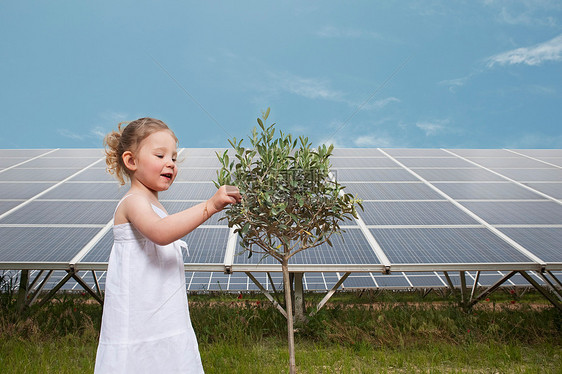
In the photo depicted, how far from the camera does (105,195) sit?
9367 millimetres

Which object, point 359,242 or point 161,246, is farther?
point 359,242

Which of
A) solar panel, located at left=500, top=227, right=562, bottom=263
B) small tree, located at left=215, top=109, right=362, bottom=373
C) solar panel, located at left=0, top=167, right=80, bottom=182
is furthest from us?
solar panel, located at left=0, top=167, right=80, bottom=182

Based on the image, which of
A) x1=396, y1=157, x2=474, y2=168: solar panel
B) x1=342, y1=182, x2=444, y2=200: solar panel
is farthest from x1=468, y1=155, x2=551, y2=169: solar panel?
x1=342, y1=182, x2=444, y2=200: solar panel

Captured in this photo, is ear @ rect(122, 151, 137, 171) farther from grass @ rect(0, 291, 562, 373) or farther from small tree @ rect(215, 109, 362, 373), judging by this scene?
grass @ rect(0, 291, 562, 373)

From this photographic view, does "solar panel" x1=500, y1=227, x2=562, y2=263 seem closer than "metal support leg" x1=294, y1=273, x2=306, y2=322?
Yes

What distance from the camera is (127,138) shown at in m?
2.69

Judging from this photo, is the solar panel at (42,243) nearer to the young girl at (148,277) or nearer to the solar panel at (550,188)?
the young girl at (148,277)

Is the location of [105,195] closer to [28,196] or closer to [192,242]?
[28,196]

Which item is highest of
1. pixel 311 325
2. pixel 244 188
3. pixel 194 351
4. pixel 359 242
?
pixel 244 188

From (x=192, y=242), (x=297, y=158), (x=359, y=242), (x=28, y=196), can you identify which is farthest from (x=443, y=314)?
(x=28, y=196)

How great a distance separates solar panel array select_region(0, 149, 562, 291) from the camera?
6363 mm

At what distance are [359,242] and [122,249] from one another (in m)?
5.09

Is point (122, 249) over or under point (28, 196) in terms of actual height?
under

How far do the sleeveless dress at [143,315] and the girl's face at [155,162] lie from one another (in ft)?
1.04
